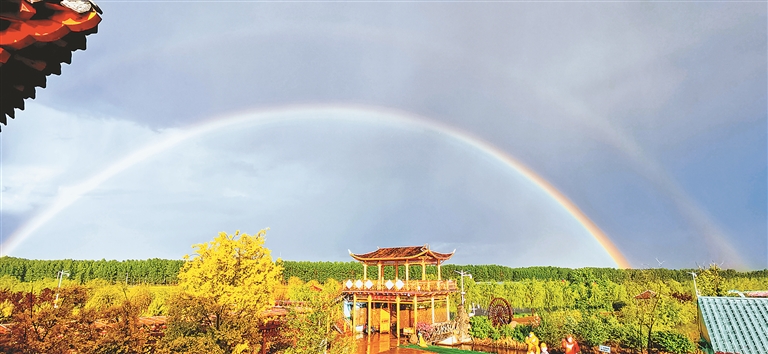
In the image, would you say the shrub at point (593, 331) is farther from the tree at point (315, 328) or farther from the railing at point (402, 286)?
the tree at point (315, 328)

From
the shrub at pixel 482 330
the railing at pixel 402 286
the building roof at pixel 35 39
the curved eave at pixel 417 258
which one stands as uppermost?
the curved eave at pixel 417 258

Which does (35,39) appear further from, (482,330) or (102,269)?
(102,269)

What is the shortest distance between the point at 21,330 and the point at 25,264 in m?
82.7

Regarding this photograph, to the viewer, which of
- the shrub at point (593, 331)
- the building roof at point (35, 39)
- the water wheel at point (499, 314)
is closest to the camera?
the building roof at point (35, 39)

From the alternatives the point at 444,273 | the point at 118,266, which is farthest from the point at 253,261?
the point at 118,266

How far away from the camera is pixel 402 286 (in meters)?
29.7

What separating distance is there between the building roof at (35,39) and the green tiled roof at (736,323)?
68.8ft

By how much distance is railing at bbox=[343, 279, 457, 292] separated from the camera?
29672 mm

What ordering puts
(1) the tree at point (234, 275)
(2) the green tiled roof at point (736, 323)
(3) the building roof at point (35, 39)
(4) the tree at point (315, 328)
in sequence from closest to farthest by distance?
(3) the building roof at point (35, 39) → (4) the tree at point (315, 328) → (2) the green tiled roof at point (736, 323) → (1) the tree at point (234, 275)

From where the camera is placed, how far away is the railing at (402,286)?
2967cm

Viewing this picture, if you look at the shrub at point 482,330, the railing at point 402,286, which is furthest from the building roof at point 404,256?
the shrub at point 482,330

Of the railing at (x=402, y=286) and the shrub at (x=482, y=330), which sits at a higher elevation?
the railing at (x=402, y=286)

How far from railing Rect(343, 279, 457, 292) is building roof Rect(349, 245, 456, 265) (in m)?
1.58

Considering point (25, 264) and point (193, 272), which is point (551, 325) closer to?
point (193, 272)
